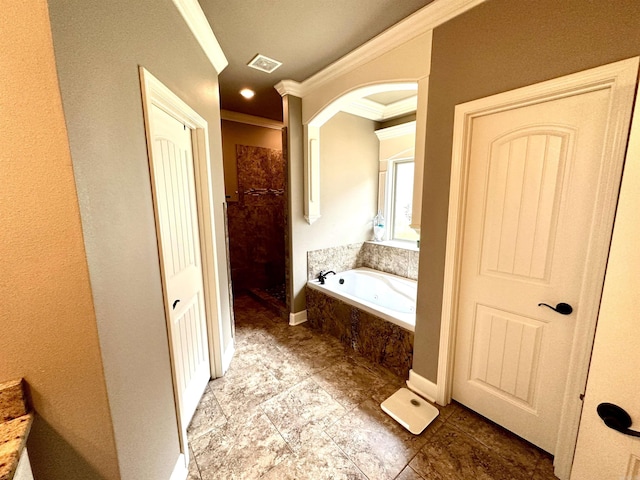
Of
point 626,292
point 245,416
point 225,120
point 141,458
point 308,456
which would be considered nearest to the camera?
point 626,292

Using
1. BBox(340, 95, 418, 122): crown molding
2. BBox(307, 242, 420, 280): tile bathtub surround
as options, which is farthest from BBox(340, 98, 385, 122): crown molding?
BBox(307, 242, 420, 280): tile bathtub surround

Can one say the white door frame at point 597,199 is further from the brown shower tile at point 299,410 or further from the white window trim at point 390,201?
the white window trim at point 390,201

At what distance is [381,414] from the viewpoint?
172cm

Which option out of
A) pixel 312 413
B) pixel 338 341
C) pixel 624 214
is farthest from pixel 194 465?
pixel 624 214

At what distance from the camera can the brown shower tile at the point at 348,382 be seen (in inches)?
73.6

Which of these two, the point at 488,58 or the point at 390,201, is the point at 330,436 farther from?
the point at 390,201

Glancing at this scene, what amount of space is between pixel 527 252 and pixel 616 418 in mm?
893

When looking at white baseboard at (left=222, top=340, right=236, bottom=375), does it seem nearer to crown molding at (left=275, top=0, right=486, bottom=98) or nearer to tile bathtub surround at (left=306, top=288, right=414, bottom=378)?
tile bathtub surround at (left=306, top=288, right=414, bottom=378)

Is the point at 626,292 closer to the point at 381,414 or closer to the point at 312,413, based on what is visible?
the point at 381,414

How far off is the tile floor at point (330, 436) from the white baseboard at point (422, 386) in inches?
3.7

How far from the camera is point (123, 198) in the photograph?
0.94m

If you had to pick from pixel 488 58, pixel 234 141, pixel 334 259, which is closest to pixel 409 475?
pixel 334 259

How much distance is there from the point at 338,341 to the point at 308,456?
1.22m

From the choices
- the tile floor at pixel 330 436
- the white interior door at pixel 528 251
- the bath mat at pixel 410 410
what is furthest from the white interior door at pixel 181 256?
the white interior door at pixel 528 251
